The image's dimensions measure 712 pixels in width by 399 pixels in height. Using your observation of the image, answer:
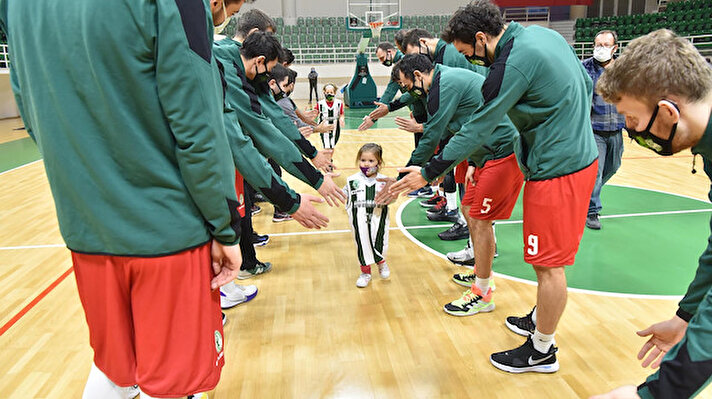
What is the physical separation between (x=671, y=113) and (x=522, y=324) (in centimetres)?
215

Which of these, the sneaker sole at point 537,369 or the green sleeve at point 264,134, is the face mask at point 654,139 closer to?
the sneaker sole at point 537,369

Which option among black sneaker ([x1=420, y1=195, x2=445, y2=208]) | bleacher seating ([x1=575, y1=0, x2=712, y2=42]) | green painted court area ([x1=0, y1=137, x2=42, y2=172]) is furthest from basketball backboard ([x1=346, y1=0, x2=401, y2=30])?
black sneaker ([x1=420, y1=195, x2=445, y2=208])

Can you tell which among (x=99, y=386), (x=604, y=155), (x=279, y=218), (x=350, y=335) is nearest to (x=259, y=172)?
(x=99, y=386)

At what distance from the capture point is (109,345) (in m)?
1.40

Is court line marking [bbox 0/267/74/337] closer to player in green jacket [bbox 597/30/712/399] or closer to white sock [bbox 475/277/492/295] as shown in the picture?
white sock [bbox 475/277/492/295]

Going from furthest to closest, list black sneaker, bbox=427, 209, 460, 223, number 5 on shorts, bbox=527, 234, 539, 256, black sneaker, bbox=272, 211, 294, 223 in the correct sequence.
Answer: black sneaker, bbox=272, 211, 294, 223 → black sneaker, bbox=427, 209, 460, 223 → number 5 on shorts, bbox=527, 234, 539, 256

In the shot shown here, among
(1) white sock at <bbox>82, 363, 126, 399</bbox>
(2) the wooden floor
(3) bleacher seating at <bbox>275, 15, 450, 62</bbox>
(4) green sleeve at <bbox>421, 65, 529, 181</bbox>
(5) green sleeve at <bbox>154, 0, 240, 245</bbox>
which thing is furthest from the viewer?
(3) bleacher seating at <bbox>275, 15, 450, 62</bbox>

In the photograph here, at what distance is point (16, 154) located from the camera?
31.8ft

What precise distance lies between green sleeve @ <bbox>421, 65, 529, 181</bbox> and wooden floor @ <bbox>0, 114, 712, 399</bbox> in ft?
3.81

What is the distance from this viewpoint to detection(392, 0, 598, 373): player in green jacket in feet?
A: 7.65

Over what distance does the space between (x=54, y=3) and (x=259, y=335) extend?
7.99 feet

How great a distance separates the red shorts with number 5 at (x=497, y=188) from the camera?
3168 millimetres

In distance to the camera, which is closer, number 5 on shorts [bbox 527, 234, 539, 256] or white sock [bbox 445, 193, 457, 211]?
number 5 on shorts [bbox 527, 234, 539, 256]

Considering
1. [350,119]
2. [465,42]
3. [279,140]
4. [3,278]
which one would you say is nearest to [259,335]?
[279,140]
